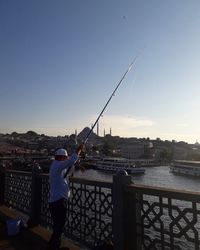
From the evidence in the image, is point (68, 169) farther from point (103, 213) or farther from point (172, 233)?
point (172, 233)

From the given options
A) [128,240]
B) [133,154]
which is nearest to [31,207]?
[128,240]

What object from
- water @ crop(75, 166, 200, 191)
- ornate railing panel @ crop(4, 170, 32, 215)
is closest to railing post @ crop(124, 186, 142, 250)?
ornate railing panel @ crop(4, 170, 32, 215)

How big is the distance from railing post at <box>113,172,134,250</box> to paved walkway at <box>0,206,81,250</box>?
1.53 meters

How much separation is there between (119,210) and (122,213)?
61 millimetres

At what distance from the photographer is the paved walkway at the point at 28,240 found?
660 cm

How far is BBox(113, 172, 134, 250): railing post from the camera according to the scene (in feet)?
16.3

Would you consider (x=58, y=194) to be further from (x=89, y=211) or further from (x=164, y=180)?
(x=164, y=180)

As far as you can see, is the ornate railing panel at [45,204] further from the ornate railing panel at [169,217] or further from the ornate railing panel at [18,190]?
the ornate railing panel at [169,217]

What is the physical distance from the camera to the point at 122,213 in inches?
196

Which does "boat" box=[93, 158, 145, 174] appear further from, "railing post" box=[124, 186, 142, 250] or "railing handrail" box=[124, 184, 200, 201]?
"railing handrail" box=[124, 184, 200, 201]

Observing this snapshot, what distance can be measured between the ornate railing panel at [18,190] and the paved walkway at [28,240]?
35.3 inches

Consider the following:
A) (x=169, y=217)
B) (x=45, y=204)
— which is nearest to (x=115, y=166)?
(x=45, y=204)

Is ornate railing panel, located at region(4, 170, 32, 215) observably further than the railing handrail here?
Yes

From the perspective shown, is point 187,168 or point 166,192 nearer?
point 166,192
